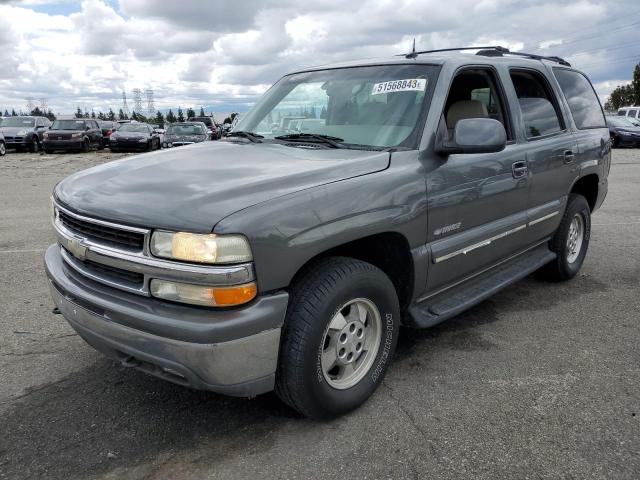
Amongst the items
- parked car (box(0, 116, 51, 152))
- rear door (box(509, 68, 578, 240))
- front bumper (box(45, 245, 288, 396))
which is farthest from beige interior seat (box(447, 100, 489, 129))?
parked car (box(0, 116, 51, 152))

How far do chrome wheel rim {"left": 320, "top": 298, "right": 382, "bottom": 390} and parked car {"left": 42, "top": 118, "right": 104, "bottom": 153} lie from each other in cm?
2386

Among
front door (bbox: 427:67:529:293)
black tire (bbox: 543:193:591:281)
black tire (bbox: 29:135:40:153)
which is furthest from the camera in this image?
black tire (bbox: 29:135:40:153)

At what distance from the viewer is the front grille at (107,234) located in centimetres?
241

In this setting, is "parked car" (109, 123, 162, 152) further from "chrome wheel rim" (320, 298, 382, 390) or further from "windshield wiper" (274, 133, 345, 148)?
"chrome wheel rim" (320, 298, 382, 390)

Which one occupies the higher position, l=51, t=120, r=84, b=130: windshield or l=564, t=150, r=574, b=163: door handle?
l=564, t=150, r=574, b=163: door handle

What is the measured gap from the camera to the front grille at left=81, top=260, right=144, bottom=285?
96.2 inches

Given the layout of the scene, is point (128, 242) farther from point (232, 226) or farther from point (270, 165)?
point (270, 165)

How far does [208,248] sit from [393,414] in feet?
4.51

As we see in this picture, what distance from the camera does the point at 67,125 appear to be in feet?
80.4

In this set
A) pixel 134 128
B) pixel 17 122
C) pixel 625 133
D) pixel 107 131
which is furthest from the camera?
pixel 107 131

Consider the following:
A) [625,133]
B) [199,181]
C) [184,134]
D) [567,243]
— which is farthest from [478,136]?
[625,133]

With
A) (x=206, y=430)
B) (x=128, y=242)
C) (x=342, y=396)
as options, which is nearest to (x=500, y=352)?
(x=342, y=396)

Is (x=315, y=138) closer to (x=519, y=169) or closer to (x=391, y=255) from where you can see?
(x=391, y=255)

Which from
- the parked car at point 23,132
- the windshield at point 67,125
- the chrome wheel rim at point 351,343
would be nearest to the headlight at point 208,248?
the chrome wheel rim at point 351,343
